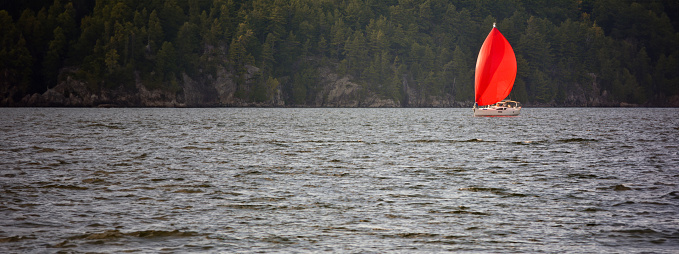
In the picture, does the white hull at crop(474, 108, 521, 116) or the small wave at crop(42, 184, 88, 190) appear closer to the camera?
the small wave at crop(42, 184, 88, 190)

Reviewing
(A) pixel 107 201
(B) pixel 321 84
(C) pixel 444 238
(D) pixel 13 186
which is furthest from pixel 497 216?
(B) pixel 321 84

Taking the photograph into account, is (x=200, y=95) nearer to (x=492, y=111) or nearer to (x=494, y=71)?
(x=492, y=111)

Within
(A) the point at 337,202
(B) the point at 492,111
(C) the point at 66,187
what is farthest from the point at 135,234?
(B) the point at 492,111

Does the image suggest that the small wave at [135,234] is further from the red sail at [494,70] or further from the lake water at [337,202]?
the red sail at [494,70]

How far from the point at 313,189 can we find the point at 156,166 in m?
9.79

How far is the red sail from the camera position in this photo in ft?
308

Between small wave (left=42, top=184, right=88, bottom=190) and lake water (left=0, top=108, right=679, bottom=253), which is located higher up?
small wave (left=42, top=184, right=88, bottom=190)

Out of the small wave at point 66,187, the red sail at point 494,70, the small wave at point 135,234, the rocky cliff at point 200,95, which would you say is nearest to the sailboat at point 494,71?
the red sail at point 494,70

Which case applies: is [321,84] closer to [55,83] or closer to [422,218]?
[55,83]

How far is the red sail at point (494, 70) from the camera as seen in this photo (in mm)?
93875

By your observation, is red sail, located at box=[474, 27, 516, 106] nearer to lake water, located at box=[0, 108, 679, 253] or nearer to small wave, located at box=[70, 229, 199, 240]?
lake water, located at box=[0, 108, 679, 253]

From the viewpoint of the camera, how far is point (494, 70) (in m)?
93.8

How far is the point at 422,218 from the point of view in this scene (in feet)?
49.7

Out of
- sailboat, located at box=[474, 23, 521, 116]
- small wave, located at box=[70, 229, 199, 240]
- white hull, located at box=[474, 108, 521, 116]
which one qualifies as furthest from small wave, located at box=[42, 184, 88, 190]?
→ white hull, located at box=[474, 108, 521, 116]
